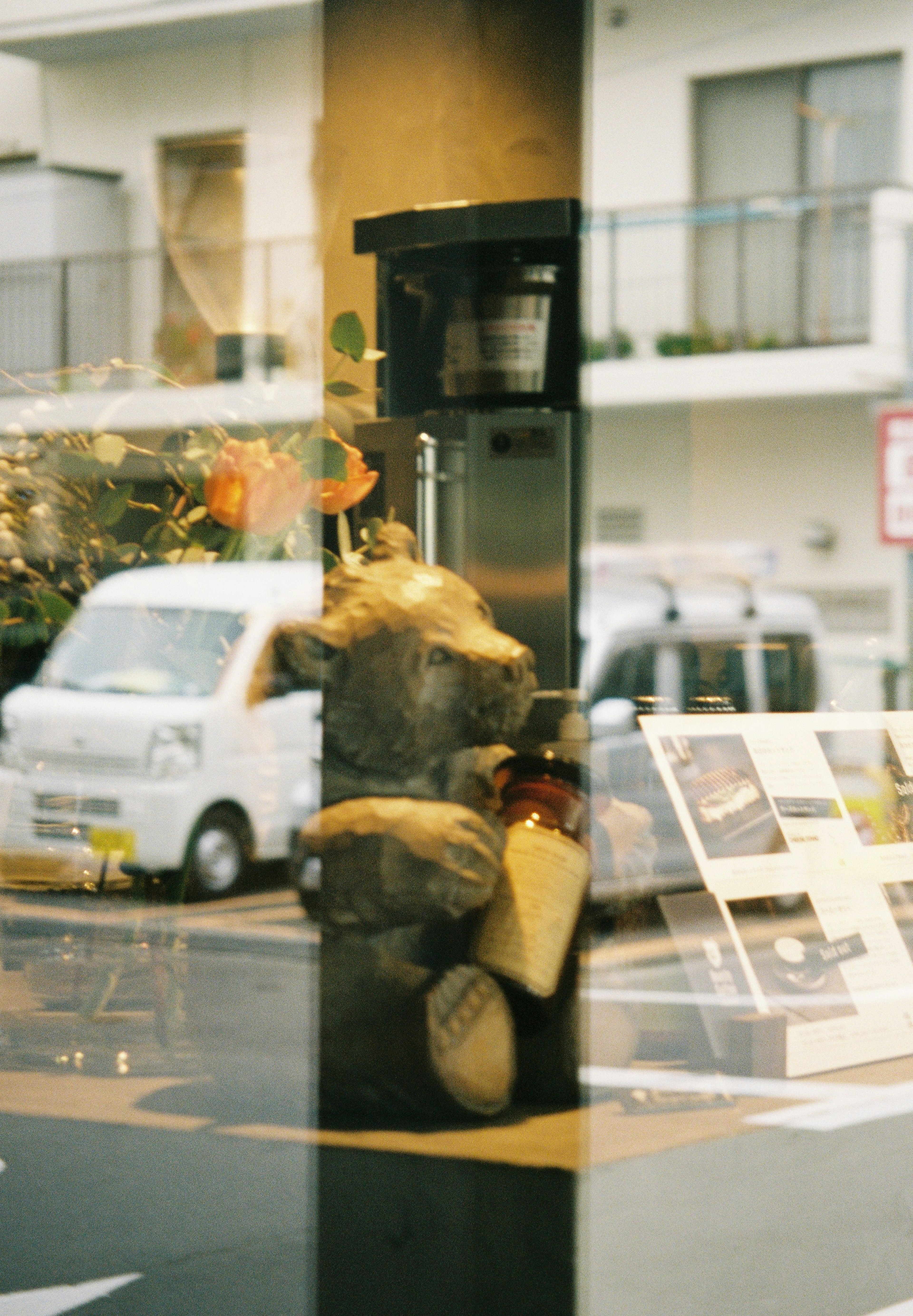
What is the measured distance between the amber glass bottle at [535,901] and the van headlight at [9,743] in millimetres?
653

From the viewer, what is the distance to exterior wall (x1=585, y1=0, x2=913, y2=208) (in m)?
6.46

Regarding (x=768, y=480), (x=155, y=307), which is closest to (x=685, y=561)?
(x=768, y=480)

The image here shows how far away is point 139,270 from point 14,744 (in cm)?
234

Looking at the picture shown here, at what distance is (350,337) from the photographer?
1855 mm

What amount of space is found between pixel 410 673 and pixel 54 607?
47 cm

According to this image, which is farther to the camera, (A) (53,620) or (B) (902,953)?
(B) (902,953)

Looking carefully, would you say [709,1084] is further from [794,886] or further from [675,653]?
[675,653]

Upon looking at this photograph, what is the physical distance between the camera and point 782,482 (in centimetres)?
888

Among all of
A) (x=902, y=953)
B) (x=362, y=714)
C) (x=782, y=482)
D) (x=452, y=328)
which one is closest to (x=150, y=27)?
(x=452, y=328)

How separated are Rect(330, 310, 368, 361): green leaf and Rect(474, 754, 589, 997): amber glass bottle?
1.95 ft

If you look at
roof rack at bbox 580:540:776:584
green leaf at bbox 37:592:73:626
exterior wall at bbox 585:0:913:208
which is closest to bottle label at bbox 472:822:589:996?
green leaf at bbox 37:592:73:626

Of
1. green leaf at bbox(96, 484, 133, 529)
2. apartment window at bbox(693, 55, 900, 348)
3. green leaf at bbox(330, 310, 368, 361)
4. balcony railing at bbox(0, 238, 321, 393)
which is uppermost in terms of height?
apartment window at bbox(693, 55, 900, 348)

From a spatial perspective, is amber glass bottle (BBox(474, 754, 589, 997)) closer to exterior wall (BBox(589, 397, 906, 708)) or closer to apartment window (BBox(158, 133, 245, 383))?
apartment window (BBox(158, 133, 245, 383))

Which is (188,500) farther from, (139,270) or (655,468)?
(655,468)
